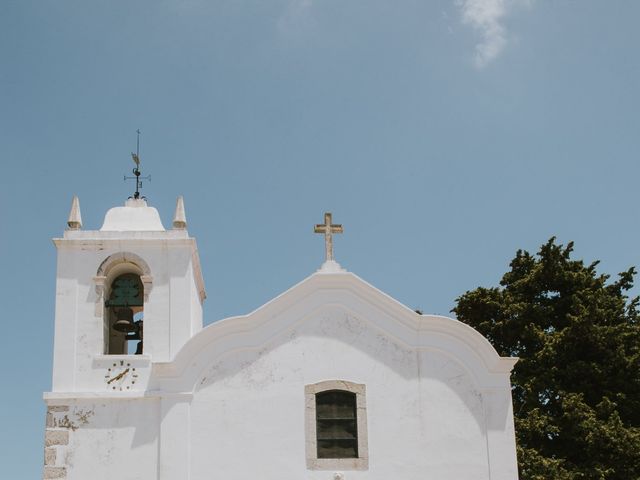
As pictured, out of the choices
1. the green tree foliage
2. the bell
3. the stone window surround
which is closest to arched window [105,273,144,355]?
the bell

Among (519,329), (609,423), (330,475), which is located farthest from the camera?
(519,329)

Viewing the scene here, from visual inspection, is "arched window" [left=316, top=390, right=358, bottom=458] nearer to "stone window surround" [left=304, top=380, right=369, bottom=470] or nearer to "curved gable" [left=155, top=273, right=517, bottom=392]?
"stone window surround" [left=304, top=380, right=369, bottom=470]

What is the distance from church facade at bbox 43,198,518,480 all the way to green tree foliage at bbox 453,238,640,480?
7.18 m

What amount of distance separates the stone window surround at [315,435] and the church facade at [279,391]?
A: 2cm

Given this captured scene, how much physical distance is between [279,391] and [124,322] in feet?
9.94

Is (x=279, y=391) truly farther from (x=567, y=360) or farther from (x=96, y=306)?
(x=567, y=360)

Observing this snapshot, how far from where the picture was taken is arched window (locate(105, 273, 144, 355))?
16266 millimetres

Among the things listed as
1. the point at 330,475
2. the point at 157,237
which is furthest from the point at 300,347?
the point at 157,237

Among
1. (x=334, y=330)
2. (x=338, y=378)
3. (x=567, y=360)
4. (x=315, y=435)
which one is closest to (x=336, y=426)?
(x=315, y=435)

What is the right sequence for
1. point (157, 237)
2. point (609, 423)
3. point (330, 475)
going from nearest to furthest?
point (330, 475) < point (157, 237) < point (609, 423)

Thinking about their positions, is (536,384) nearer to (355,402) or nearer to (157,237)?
(355,402)

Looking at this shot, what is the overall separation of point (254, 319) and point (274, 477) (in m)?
2.55

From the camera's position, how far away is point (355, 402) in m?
15.1

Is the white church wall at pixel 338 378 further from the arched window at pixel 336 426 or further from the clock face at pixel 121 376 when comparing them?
the clock face at pixel 121 376
